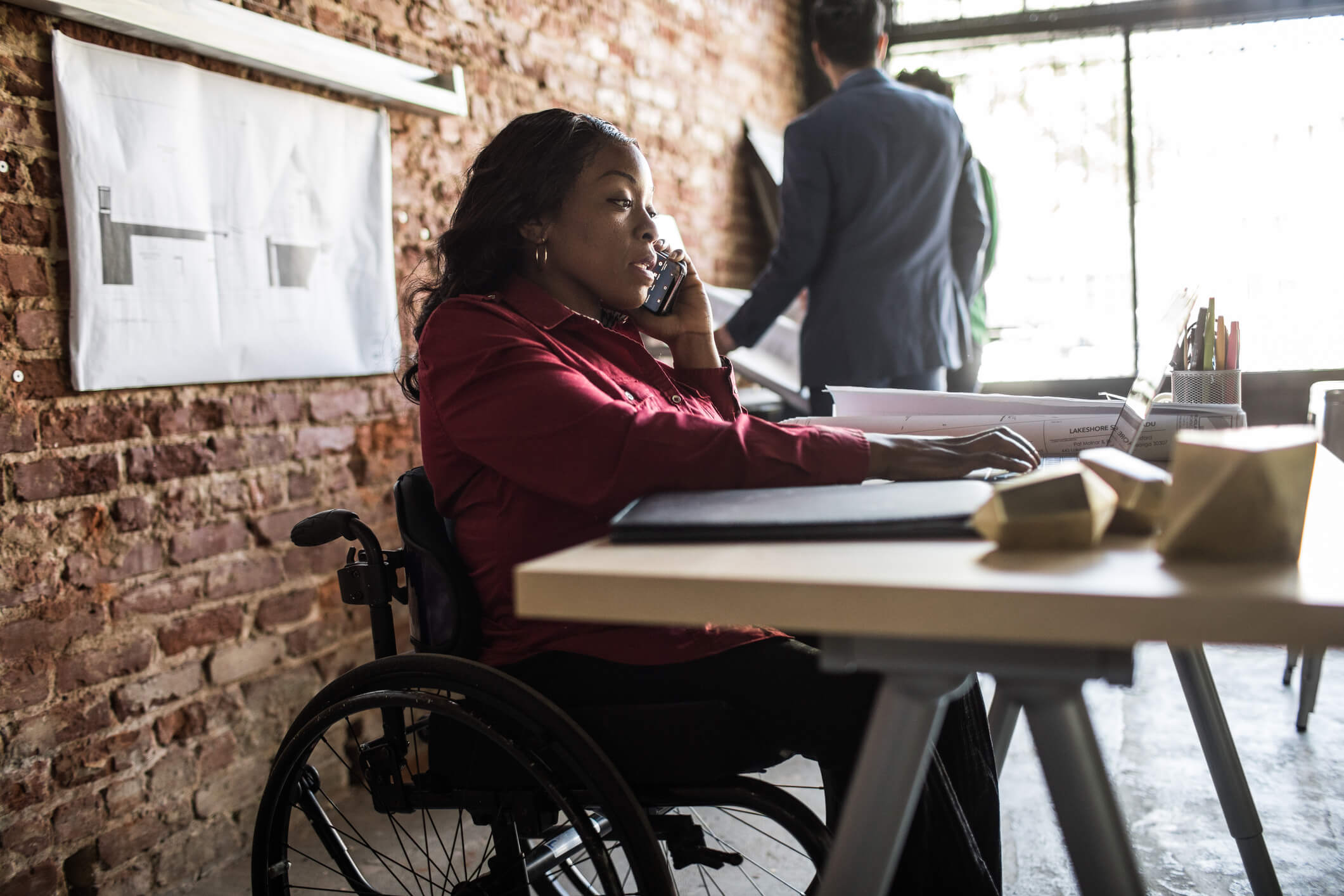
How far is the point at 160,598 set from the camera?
1869 mm

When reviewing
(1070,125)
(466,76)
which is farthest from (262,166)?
(1070,125)

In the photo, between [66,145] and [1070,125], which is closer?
[66,145]

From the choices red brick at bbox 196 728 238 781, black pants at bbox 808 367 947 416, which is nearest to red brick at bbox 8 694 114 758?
red brick at bbox 196 728 238 781

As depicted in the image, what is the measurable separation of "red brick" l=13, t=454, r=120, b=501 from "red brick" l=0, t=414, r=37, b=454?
0.09ft

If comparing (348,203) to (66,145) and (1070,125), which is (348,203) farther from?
(1070,125)

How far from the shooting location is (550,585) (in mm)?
614

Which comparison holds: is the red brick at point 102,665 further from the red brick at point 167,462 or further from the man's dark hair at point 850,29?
the man's dark hair at point 850,29

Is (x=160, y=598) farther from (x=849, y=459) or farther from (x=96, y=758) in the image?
(x=849, y=459)

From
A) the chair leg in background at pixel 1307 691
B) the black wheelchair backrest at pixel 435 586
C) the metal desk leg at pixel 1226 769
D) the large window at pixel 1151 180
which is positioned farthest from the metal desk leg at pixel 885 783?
the large window at pixel 1151 180

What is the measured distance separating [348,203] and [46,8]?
26.9 inches

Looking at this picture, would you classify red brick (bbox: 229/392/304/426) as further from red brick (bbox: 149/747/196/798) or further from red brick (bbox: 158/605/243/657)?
red brick (bbox: 149/747/196/798)

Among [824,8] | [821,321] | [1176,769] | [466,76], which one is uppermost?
[824,8]

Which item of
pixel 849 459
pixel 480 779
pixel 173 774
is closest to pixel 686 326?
pixel 849 459

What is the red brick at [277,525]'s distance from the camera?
207cm
